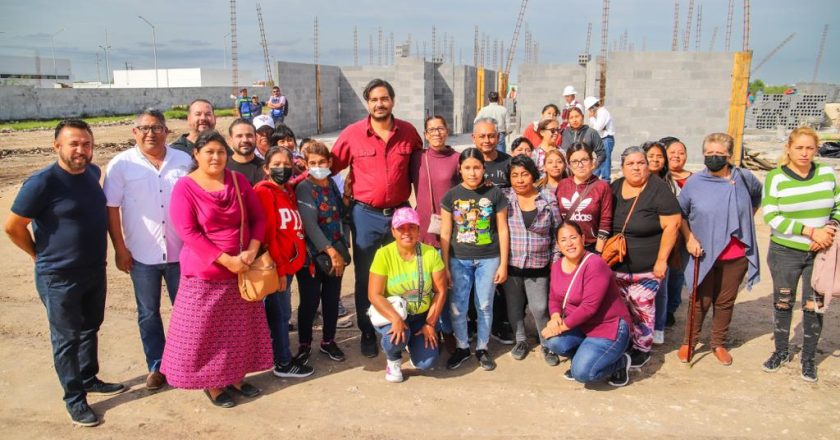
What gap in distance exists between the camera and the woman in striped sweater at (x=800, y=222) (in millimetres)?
3914

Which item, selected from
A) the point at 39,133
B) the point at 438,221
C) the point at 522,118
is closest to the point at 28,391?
the point at 438,221

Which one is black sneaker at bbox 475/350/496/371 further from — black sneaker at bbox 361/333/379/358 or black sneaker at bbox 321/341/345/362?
black sneaker at bbox 321/341/345/362

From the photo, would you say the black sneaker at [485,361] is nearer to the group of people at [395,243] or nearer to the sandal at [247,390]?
the group of people at [395,243]

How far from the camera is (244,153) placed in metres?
4.27

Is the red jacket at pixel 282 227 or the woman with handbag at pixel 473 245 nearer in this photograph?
the red jacket at pixel 282 227

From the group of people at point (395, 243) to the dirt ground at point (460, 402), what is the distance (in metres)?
0.13

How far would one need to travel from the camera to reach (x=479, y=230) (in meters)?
4.11

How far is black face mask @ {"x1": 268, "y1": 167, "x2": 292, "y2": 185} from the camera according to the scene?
12.8ft

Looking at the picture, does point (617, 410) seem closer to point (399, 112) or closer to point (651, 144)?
point (651, 144)

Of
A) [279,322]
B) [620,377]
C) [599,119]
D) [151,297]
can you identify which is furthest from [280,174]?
[599,119]

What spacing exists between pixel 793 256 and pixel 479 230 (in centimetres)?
217

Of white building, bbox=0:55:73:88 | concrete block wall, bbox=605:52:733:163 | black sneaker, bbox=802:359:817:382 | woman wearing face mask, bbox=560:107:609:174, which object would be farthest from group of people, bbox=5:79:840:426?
white building, bbox=0:55:73:88

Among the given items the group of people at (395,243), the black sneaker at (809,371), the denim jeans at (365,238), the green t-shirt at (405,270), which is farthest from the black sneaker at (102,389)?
the black sneaker at (809,371)

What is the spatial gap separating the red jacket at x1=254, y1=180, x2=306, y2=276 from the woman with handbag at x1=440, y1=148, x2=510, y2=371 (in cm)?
102
